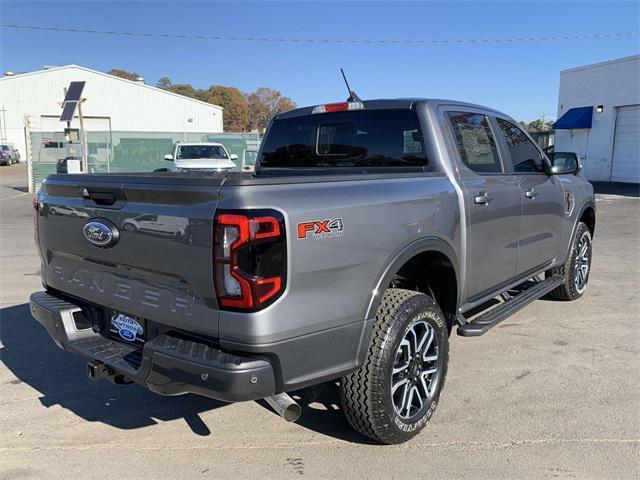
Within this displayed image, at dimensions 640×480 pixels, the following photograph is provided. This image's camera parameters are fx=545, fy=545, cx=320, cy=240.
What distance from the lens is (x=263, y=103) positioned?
98.4 m

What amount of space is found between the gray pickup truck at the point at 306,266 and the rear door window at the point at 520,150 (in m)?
0.40

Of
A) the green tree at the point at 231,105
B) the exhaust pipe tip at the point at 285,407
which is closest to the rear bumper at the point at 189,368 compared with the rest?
the exhaust pipe tip at the point at 285,407

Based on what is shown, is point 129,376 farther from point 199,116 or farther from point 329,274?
point 199,116

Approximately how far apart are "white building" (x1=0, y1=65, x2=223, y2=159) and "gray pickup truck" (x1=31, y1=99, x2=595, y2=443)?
4798 cm

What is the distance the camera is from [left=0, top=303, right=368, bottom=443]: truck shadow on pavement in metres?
3.49


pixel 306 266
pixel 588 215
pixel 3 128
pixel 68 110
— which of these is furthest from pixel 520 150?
pixel 3 128

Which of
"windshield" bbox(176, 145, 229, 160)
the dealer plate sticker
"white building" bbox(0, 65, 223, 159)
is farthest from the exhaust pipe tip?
"white building" bbox(0, 65, 223, 159)

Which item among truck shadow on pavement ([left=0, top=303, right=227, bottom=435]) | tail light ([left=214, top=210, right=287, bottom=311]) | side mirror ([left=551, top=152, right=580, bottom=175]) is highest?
side mirror ([left=551, top=152, right=580, bottom=175])

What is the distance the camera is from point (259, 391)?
241cm

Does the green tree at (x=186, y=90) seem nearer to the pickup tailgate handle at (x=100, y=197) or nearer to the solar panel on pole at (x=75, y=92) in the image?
the solar panel on pole at (x=75, y=92)

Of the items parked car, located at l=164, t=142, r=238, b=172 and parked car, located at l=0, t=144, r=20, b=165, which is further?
parked car, located at l=0, t=144, r=20, b=165

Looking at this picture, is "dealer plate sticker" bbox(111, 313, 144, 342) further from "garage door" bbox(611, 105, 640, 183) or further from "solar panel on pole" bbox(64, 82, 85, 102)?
"garage door" bbox(611, 105, 640, 183)

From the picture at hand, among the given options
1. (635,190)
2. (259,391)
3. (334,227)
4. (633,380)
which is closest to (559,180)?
(633,380)

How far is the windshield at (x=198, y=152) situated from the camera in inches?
683
